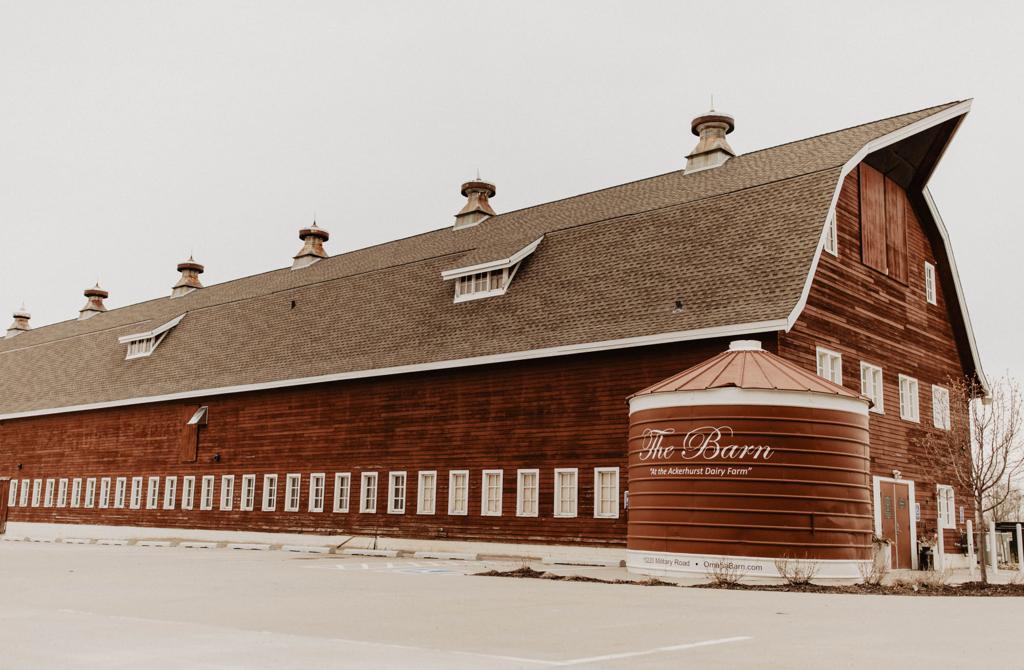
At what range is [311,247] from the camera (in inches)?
1642

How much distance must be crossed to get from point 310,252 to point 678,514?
27.8 m

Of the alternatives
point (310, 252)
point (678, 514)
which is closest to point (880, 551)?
point (678, 514)

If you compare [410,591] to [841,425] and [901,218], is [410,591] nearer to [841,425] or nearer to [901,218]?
[841,425]

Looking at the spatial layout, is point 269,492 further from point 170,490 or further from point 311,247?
point 311,247

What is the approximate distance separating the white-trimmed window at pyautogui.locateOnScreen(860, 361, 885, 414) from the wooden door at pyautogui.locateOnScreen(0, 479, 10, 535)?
3533 cm

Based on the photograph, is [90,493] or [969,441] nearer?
[969,441]

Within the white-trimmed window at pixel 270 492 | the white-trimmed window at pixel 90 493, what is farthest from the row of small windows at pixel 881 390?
the white-trimmed window at pixel 90 493

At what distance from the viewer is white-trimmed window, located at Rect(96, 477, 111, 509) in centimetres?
3684

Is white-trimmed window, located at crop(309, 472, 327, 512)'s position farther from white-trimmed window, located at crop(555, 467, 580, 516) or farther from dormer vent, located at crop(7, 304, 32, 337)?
dormer vent, located at crop(7, 304, 32, 337)

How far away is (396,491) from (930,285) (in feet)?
51.6

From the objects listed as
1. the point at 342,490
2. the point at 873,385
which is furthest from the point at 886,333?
the point at 342,490

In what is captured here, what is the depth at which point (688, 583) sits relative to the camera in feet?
54.6

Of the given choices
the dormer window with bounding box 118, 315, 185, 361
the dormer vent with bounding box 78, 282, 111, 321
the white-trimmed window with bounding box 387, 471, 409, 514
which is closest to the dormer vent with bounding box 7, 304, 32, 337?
the dormer vent with bounding box 78, 282, 111, 321

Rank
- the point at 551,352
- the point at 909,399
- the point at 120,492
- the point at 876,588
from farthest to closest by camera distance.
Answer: the point at 120,492, the point at 909,399, the point at 551,352, the point at 876,588
